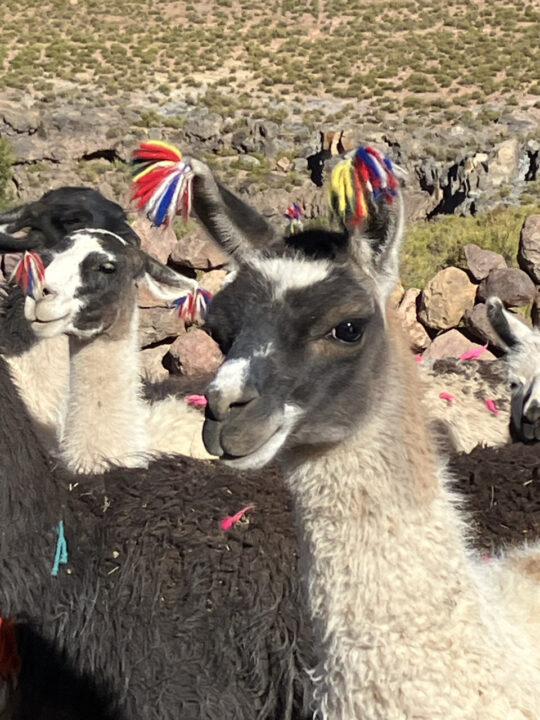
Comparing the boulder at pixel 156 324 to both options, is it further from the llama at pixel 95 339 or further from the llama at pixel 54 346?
the llama at pixel 95 339

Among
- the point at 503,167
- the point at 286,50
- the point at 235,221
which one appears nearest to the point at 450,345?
the point at 235,221

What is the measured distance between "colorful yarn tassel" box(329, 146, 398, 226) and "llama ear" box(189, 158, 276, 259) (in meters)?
0.28

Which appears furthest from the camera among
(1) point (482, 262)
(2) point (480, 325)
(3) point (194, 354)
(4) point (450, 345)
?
(1) point (482, 262)

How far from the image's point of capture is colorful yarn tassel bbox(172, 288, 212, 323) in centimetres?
496

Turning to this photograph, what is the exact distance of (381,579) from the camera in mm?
2084

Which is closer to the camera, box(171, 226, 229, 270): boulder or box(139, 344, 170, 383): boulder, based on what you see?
box(139, 344, 170, 383): boulder

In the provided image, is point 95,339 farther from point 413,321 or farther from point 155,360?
point 413,321

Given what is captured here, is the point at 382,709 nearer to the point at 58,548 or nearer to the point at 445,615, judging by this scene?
the point at 445,615

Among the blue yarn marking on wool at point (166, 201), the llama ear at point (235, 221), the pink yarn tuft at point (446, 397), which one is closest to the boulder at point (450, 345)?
the pink yarn tuft at point (446, 397)

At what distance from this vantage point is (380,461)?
2115 mm

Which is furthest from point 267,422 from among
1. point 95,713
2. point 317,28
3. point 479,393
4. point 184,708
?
point 317,28

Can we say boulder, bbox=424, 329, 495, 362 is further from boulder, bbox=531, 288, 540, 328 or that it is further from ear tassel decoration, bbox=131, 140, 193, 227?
ear tassel decoration, bbox=131, 140, 193, 227

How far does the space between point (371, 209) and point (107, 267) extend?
2.80 m

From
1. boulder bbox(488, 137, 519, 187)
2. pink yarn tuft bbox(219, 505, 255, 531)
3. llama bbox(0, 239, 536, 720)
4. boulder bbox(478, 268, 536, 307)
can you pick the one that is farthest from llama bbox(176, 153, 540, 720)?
boulder bbox(488, 137, 519, 187)
